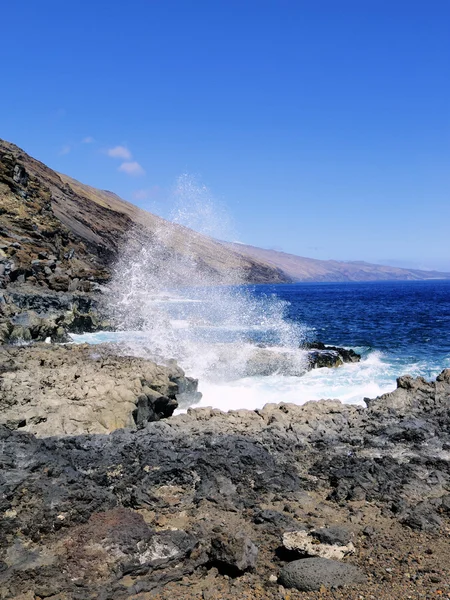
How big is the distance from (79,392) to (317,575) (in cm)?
670

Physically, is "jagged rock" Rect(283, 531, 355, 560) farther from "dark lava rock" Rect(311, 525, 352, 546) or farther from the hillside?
the hillside

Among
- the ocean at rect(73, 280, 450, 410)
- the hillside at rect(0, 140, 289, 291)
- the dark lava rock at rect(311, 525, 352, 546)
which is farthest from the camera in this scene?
the hillside at rect(0, 140, 289, 291)

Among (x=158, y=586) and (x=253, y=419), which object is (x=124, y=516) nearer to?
(x=158, y=586)

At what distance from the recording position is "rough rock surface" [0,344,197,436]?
9367mm

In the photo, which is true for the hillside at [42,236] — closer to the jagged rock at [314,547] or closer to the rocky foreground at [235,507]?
the rocky foreground at [235,507]

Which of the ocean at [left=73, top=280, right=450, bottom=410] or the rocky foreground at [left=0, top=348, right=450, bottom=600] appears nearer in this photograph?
the rocky foreground at [left=0, top=348, right=450, bottom=600]

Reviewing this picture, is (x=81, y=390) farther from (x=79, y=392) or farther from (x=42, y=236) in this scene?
(x=42, y=236)

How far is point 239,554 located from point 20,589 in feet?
8.08

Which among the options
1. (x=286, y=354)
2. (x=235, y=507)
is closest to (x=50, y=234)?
(x=286, y=354)

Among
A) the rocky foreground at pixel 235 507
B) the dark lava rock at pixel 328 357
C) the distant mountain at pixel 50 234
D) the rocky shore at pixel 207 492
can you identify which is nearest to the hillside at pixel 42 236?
the distant mountain at pixel 50 234

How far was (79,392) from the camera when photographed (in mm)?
10406

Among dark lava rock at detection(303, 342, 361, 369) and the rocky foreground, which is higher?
the rocky foreground

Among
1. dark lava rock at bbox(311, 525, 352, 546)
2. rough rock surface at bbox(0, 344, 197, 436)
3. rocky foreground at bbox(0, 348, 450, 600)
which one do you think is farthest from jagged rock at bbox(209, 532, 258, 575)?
rough rock surface at bbox(0, 344, 197, 436)

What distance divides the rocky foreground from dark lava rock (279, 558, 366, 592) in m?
0.02
